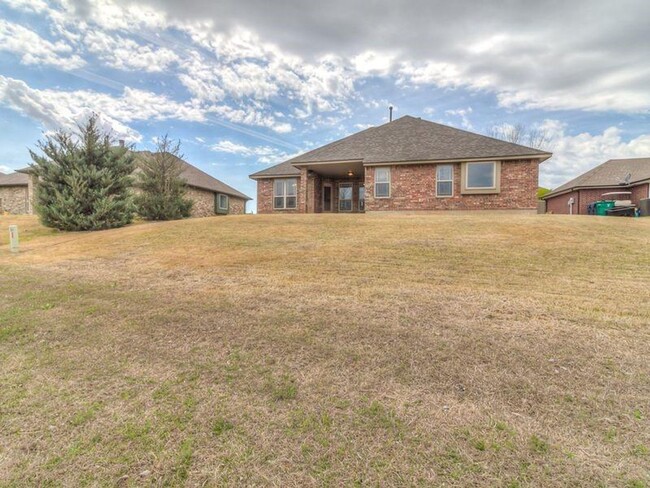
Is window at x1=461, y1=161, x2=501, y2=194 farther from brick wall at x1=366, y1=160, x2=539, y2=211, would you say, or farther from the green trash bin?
the green trash bin

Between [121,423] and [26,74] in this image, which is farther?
[26,74]

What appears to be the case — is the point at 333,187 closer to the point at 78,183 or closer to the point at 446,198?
the point at 446,198

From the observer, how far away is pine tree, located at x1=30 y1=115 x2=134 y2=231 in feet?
49.3

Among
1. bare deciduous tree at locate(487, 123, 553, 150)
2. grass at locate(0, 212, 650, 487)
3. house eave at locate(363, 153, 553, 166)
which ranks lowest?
grass at locate(0, 212, 650, 487)

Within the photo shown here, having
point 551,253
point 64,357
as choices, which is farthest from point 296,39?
point 64,357

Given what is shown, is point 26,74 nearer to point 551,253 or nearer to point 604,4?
point 551,253

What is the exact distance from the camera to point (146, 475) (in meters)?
2.09

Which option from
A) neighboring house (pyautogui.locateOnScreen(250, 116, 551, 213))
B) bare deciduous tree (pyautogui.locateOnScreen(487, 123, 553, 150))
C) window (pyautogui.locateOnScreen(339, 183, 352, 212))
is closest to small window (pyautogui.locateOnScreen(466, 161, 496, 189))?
Result: neighboring house (pyautogui.locateOnScreen(250, 116, 551, 213))

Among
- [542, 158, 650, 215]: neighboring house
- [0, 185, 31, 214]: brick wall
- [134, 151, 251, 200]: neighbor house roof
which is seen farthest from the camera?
[0, 185, 31, 214]: brick wall

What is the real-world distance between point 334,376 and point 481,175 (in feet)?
51.7

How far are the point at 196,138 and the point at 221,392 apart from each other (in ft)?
73.8

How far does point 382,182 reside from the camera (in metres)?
17.4

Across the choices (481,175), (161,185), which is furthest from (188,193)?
(481,175)

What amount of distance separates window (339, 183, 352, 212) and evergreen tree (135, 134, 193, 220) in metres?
10.2
